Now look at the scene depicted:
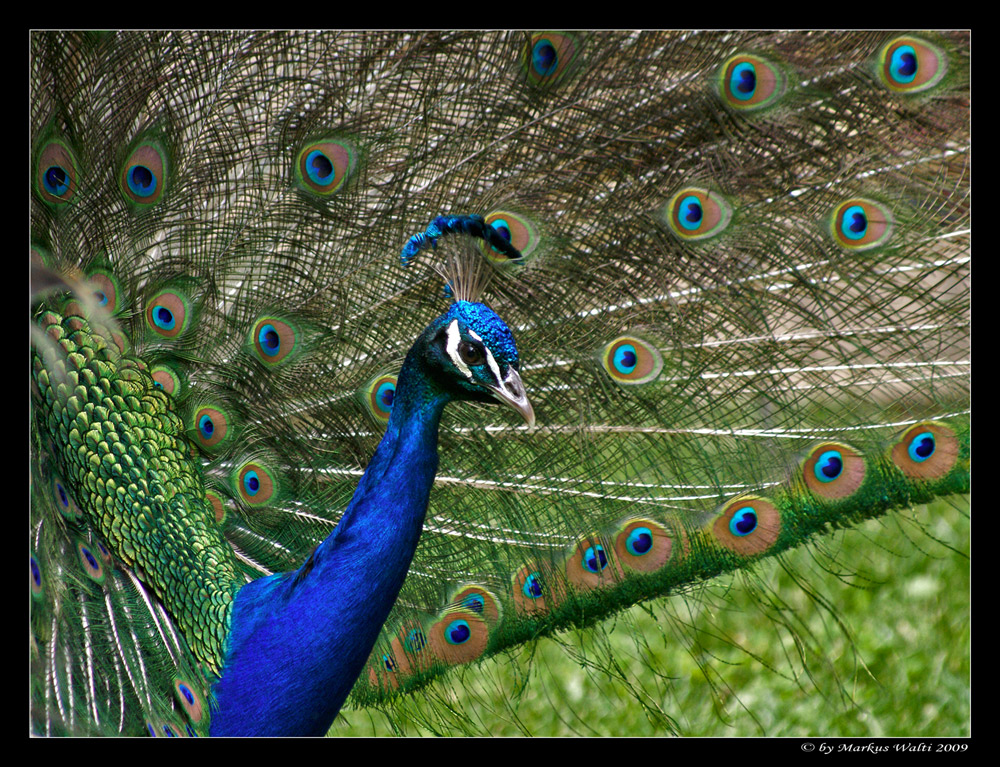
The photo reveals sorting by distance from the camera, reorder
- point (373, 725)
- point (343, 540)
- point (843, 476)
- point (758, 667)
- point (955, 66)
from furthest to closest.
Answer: point (758, 667), point (373, 725), point (843, 476), point (955, 66), point (343, 540)

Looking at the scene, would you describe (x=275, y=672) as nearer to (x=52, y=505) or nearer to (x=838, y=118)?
(x=52, y=505)

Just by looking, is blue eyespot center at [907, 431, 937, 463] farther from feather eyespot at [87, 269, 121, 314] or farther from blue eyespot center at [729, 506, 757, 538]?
feather eyespot at [87, 269, 121, 314]

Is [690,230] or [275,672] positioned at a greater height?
[690,230]

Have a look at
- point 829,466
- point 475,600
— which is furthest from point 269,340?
point 829,466

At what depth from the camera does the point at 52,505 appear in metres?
1.99

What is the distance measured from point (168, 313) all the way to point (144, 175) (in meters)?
0.30

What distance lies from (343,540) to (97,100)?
1098 mm

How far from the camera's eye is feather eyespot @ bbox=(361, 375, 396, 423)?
2.05 m

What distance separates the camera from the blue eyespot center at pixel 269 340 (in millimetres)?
2018

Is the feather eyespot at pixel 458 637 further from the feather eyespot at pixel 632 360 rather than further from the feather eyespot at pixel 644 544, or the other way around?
the feather eyespot at pixel 632 360

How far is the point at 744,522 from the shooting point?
2129mm

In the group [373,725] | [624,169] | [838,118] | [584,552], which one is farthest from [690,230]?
[373,725]

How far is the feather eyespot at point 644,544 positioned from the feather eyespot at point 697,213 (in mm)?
671

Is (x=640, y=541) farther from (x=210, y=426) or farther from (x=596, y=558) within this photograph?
(x=210, y=426)
